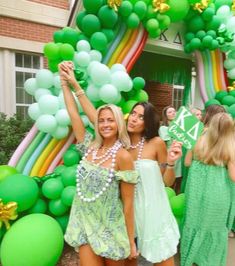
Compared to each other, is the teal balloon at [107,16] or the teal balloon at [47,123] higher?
the teal balloon at [107,16]

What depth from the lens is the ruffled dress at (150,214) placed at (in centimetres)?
218

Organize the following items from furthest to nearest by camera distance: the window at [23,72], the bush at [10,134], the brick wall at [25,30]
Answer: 1. the window at [23,72]
2. the brick wall at [25,30]
3. the bush at [10,134]

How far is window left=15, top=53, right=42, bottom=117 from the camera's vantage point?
25.9 feet

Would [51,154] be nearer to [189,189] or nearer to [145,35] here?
[189,189]

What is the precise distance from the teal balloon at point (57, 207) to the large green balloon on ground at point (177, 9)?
2787 millimetres

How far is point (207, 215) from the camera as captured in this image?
2.78 meters

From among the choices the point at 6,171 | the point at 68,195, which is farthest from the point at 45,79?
the point at 68,195

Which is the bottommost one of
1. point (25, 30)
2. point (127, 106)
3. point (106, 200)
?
point (106, 200)

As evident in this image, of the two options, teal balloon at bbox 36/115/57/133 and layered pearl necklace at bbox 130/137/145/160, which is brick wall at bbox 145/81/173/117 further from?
layered pearl necklace at bbox 130/137/145/160

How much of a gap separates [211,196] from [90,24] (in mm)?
2314

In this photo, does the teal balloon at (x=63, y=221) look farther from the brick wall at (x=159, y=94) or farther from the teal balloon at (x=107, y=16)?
the brick wall at (x=159, y=94)

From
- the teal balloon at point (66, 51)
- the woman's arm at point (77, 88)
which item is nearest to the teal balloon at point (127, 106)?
the teal balloon at point (66, 51)

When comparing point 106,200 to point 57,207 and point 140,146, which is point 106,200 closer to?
point 140,146

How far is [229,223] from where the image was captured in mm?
2906
